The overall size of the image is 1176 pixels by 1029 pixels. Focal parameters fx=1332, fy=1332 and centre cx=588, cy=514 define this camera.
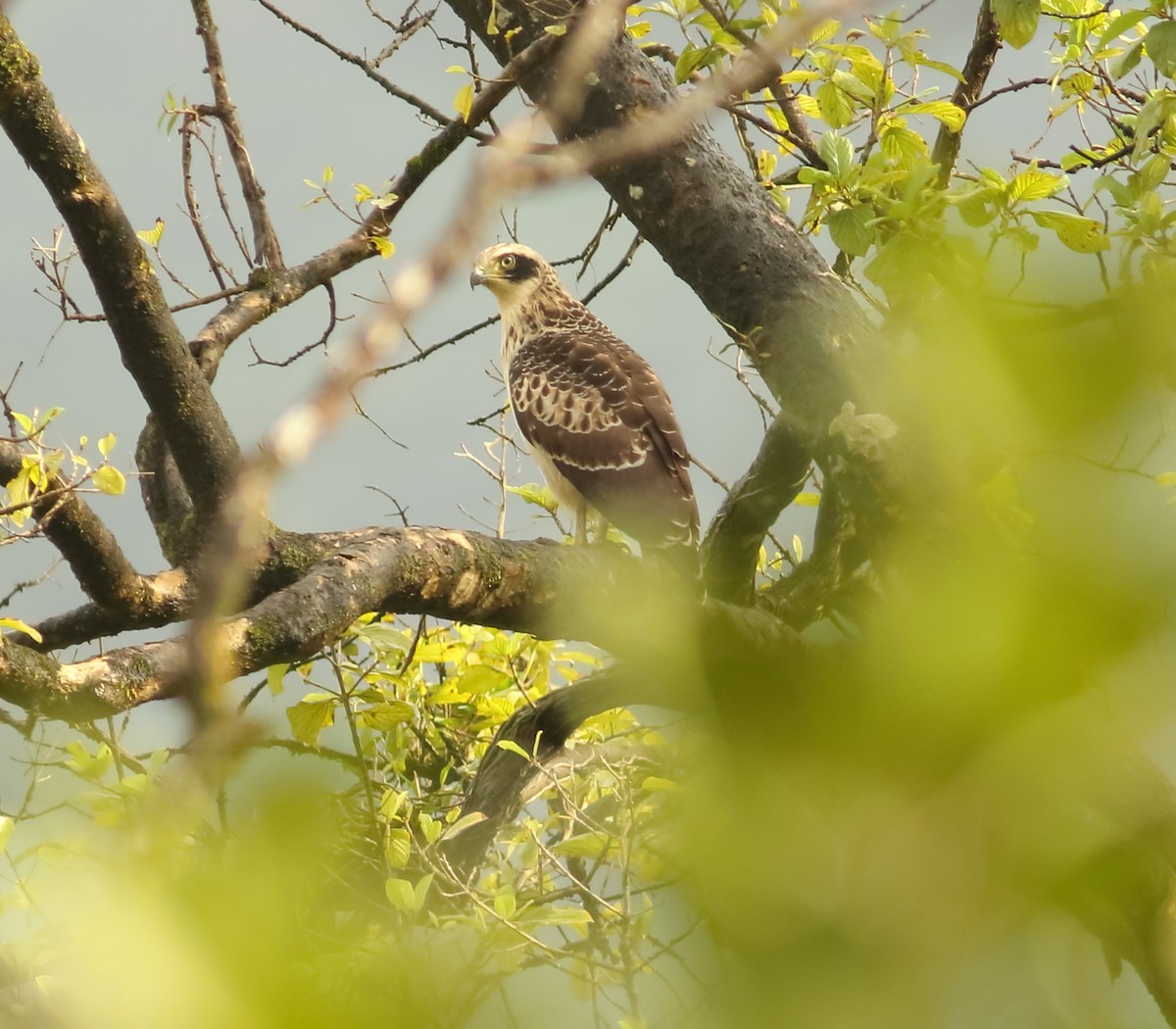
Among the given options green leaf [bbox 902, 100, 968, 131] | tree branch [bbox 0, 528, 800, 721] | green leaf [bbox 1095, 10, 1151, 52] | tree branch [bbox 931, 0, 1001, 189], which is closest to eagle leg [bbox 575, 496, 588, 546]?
tree branch [bbox 0, 528, 800, 721]

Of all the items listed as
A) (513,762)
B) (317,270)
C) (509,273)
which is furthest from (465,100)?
(509,273)

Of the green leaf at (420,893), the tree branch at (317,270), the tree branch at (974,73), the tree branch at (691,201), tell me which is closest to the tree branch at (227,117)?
the tree branch at (317,270)

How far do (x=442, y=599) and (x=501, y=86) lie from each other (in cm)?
99

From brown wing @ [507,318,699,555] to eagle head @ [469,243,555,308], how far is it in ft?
1.96

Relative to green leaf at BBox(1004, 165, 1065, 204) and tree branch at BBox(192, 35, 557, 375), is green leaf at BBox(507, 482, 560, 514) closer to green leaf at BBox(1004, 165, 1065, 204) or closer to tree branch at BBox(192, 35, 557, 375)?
tree branch at BBox(192, 35, 557, 375)

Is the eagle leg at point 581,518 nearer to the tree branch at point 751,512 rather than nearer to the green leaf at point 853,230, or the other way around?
the tree branch at point 751,512

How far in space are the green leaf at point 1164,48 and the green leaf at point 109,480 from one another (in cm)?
186

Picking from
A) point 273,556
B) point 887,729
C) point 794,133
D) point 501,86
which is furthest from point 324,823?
point 794,133

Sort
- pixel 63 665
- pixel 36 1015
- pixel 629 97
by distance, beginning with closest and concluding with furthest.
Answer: pixel 36 1015 → pixel 63 665 → pixel 629 97

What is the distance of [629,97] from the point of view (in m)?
3.13

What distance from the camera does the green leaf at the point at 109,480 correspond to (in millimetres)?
2291

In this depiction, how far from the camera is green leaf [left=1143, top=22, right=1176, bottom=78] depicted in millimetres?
2152

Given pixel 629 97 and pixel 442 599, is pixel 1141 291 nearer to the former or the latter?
pixel 442 599

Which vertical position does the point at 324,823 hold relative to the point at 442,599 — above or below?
below
